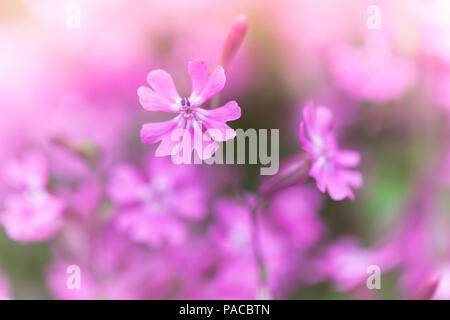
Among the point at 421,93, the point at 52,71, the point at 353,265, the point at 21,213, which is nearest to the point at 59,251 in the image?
the point at 21,213

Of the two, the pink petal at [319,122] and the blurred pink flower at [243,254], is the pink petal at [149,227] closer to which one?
the blurred pink flower at [243,254]

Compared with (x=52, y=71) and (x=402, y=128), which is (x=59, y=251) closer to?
(x=52, y=71)

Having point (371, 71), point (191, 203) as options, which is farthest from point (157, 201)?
point (371, 71)

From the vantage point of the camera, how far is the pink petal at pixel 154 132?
464mm

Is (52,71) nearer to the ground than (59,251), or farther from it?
farther from it

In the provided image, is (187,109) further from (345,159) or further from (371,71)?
(371,71)

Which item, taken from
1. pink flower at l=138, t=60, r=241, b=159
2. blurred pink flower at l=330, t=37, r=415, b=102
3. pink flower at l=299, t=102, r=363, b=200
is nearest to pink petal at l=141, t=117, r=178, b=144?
pink flower at l=138, t=60, r=241, b=159

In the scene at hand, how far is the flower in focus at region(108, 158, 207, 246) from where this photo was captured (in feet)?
1.91

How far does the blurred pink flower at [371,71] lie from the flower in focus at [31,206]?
313mm

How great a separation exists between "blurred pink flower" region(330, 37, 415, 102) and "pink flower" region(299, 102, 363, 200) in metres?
0.12

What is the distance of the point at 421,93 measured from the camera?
683 millimetres

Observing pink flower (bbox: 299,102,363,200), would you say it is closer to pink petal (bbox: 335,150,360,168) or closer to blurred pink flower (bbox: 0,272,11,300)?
pink petal (bbox: 335,150,360,168)
